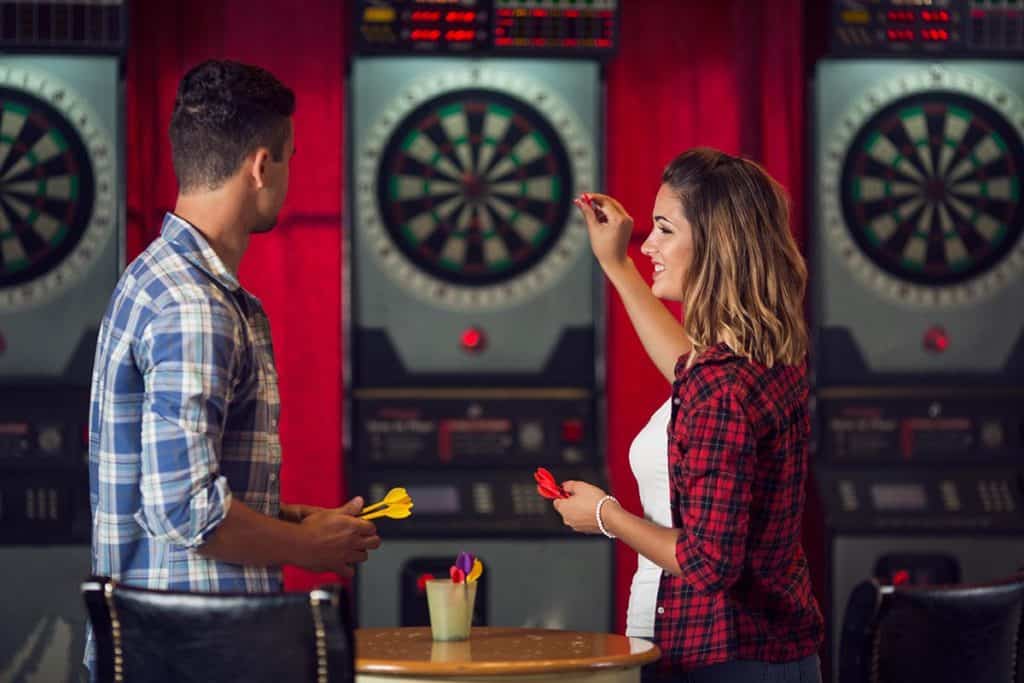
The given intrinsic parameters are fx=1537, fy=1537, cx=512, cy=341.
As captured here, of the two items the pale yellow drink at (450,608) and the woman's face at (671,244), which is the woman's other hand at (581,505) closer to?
the pale yellow drink at (450,608)

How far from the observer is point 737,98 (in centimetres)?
461

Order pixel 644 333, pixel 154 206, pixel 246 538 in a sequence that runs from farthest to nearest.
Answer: pixel 154 206 < pixel 644 333 < pixel 246 538

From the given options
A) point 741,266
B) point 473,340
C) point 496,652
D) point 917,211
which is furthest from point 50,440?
point 917,211

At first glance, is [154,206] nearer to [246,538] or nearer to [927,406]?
[927,406]

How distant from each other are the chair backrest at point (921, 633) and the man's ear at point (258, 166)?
1005mm

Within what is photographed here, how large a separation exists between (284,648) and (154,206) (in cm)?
285

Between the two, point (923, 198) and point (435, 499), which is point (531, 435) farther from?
point (923, 198)

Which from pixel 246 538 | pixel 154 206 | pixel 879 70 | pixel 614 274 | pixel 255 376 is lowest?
pixel 246 538

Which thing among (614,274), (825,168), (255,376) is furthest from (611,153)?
(255,376)

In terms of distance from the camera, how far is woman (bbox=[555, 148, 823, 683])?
2062mm

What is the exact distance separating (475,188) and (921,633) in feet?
7.26

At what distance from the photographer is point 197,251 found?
7.02 feet

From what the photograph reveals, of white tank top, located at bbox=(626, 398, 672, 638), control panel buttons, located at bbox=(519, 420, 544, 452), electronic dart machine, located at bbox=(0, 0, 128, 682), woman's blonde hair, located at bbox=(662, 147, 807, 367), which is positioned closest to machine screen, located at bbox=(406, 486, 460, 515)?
control panel buttons, located at bbox=(519, 420, 544, 452)

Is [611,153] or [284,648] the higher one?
[611,153]
